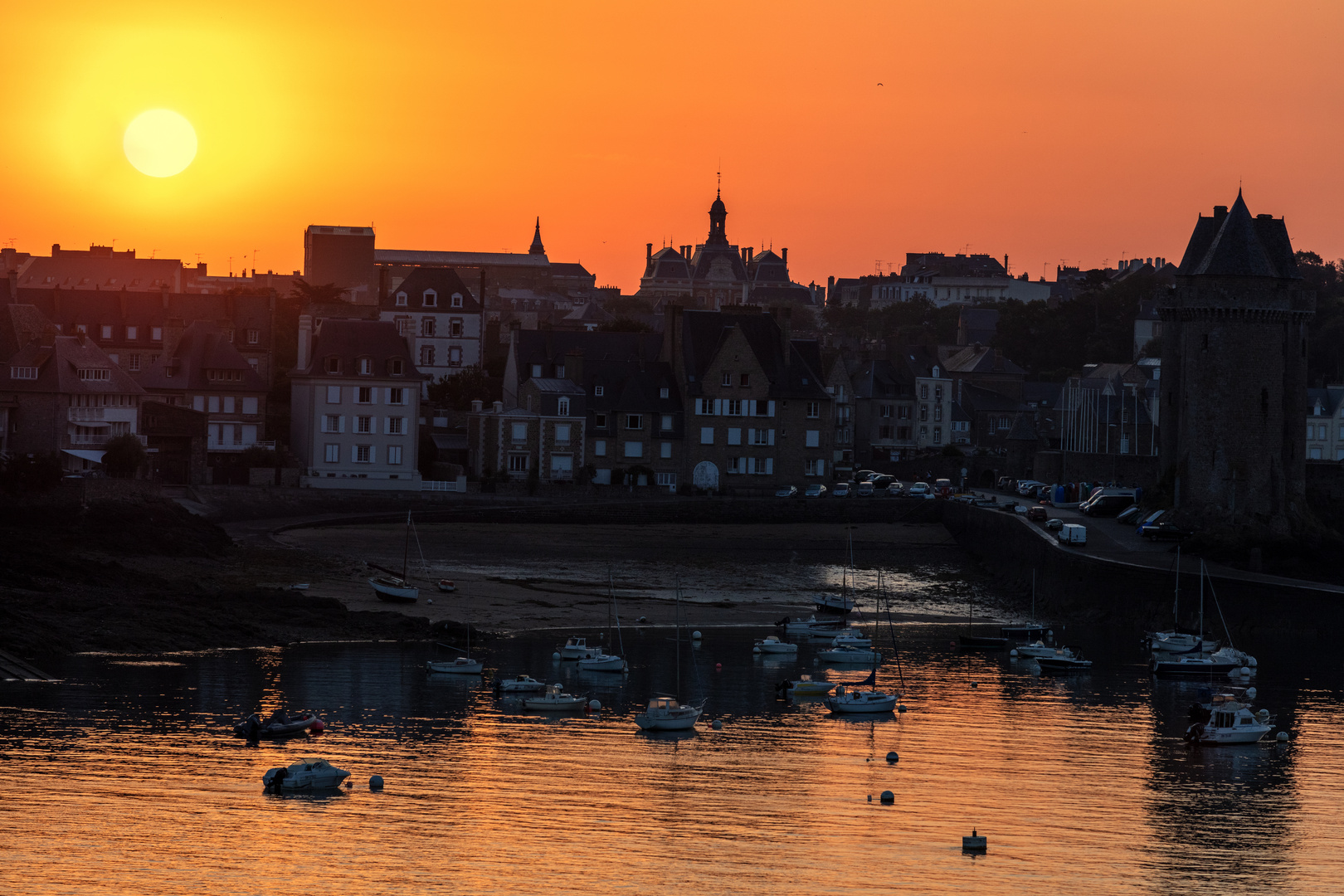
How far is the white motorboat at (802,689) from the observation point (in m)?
53.6

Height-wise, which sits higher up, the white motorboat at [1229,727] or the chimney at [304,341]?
the chimney at [304,341]

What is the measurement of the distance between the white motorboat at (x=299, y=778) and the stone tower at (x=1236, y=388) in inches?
2168

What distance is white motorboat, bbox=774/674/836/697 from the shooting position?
53625 millimetres

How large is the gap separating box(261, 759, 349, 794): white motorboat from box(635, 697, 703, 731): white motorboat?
34.4 ft

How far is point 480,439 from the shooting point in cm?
10156

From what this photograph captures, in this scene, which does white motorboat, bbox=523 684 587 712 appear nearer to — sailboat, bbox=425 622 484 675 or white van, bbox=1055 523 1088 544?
sailboat, bbox=425 622 484 675

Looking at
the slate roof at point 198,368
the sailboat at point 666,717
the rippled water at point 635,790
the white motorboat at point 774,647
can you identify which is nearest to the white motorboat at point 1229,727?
the rippled water at point 635,790

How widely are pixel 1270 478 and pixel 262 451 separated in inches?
2051

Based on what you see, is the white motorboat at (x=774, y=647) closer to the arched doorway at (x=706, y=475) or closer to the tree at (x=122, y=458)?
the tree at (x=122, y=458)

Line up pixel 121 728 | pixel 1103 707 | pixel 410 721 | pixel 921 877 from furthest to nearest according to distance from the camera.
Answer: pixel 1103 707 < pixel 410 721 < pixel 121 728 < pixel 921 877

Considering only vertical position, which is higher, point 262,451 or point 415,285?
point 415,285

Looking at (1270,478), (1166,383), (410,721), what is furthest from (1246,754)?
(1166,383)

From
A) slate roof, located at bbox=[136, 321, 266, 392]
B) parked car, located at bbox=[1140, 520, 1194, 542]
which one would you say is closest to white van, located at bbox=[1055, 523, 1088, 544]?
parked car, located at bbox=[1140, 520, 1194, 542]

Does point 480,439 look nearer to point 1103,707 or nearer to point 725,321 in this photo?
point 725,321
